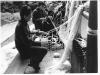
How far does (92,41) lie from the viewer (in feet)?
10.1

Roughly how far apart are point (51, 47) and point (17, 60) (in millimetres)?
1340

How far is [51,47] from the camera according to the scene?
22.3ft

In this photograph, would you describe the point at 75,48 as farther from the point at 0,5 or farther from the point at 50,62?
the point at 0,5

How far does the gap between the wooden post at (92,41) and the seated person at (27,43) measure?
173 centimetres

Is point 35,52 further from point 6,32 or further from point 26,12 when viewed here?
point 6,32

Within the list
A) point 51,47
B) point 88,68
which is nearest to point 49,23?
point 51,47

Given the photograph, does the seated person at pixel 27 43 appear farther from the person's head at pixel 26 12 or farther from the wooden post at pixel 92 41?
the wooden post at pixel 92 41

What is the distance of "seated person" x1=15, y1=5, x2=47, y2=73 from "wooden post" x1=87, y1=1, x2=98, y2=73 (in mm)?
1733

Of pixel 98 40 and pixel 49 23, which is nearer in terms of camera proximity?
pixel 98 40

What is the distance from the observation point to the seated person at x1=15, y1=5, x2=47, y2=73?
449 cm

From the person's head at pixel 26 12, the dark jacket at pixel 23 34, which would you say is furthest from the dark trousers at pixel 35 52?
the person's head at pixel 26 12

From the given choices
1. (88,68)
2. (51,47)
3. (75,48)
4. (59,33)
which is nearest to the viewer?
(88,68)

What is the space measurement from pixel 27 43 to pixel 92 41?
1.93 m

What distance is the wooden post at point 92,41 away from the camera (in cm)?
300
